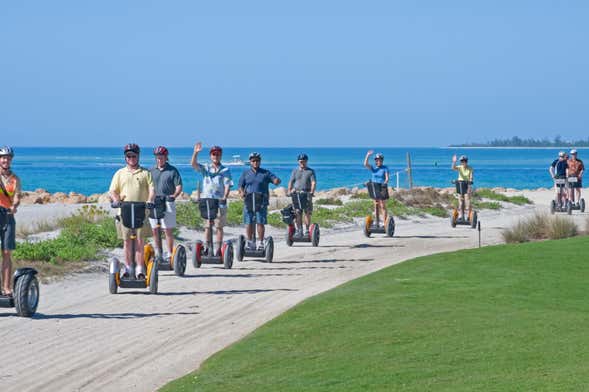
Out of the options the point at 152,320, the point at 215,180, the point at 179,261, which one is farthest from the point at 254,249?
the point at 152,320

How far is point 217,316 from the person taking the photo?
14047 mm

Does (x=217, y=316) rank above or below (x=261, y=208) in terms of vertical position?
below

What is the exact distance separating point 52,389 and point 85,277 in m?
8.72

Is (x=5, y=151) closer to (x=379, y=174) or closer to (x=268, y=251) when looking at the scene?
(x=268, y=251)

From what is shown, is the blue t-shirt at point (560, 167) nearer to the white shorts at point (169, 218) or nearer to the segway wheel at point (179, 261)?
the segway wheel at point (179, 261)

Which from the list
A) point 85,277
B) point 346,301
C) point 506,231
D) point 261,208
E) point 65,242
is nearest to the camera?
point 346,301

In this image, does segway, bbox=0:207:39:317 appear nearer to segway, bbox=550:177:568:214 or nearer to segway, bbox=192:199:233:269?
segway, bbox=192:199:233:269

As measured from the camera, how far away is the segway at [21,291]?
13.4m

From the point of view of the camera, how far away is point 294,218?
23281 millimetres

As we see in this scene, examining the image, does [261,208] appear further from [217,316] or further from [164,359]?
[164,359]

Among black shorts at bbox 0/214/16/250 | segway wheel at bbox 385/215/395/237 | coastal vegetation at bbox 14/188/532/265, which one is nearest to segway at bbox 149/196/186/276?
coastal vegetation at bbox 14/188/532/265

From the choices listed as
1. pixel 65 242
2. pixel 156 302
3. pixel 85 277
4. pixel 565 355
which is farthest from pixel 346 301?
pixel 65 242

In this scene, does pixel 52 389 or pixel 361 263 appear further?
pixel 361 263

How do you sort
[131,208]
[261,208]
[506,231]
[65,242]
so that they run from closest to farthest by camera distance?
1. [131,208]
2. [261,208]
3. [65,242]
4. [506,231]
